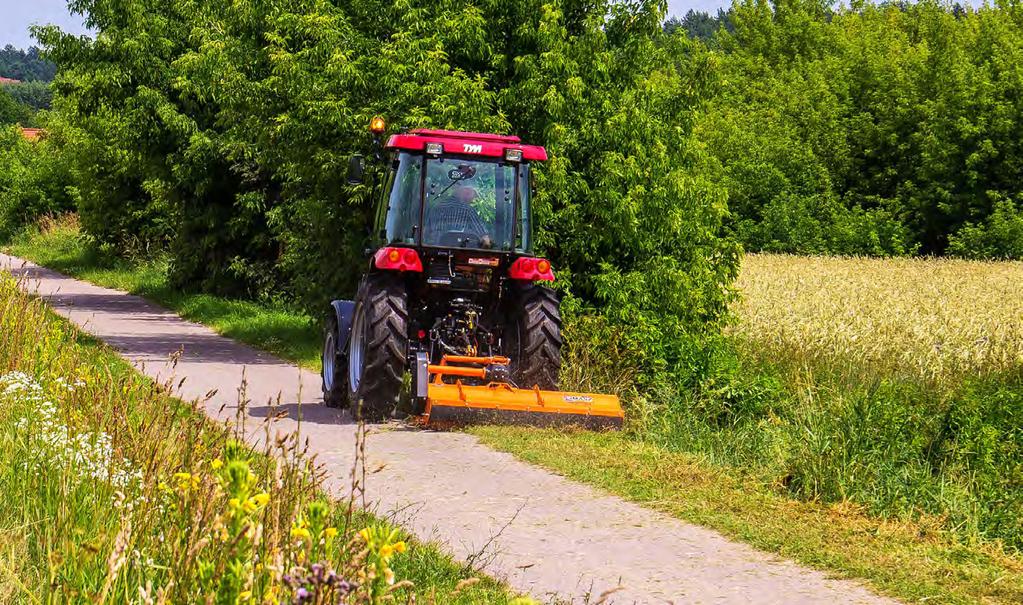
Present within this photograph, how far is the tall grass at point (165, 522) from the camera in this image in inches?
123

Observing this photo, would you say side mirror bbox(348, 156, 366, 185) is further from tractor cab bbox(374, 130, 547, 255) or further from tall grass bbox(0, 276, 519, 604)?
tall grass bbox(0, 276, 519, 604)

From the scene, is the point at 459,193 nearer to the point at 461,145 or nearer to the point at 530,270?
the point at 461,145

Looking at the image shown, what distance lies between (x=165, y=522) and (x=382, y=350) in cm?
694

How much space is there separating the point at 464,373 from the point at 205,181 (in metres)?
15.7

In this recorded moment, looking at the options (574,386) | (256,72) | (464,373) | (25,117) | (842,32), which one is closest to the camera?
(464,373)

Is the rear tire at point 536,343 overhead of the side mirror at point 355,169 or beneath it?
beneath

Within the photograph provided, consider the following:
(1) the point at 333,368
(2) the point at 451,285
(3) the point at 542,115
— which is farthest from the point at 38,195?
(2) the point at 451,285

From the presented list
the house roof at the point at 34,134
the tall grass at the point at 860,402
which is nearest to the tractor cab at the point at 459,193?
the tall grass at the point at 860,402

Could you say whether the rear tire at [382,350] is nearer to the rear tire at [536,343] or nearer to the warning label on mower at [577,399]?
the rear tire at [536,343]

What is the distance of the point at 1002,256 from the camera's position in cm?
4150

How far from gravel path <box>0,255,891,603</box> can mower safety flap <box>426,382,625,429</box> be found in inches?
9.7

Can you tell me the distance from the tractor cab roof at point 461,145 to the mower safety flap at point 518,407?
2.53 metres

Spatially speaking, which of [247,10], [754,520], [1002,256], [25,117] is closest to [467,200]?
[754,520]

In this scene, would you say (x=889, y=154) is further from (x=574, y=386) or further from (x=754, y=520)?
(x=754, y=520)
